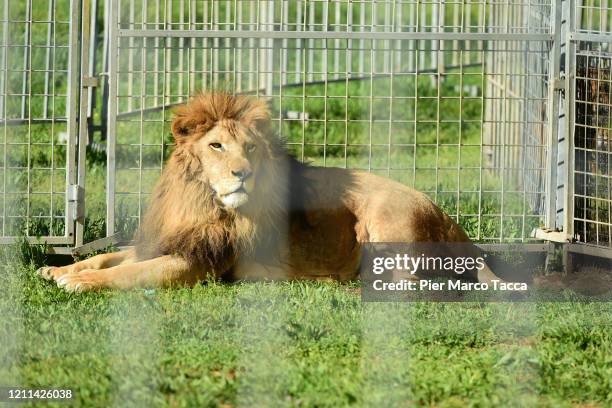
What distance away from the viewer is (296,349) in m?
4.51

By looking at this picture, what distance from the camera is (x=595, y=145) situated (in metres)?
6.39

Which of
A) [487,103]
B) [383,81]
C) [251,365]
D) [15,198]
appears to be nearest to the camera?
[251,365]

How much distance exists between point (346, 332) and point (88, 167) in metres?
4.45

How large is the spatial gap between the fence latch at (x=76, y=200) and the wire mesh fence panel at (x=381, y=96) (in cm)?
17

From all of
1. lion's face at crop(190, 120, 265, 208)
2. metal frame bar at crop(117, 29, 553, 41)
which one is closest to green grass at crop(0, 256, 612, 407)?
lion's face at crop(190, 120, 265, 208)

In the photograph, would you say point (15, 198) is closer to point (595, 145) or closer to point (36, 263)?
point (36, 263)

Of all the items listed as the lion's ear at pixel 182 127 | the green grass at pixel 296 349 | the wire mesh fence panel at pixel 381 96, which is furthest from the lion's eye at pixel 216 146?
the green grass at pixel 296 349

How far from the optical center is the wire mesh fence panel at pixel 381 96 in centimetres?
640

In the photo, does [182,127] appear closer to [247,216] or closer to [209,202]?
[209,202]

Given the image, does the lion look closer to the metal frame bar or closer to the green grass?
the green grass

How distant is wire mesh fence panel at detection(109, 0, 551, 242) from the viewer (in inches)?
252

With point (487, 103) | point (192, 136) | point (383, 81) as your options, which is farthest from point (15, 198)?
point (383, 81)

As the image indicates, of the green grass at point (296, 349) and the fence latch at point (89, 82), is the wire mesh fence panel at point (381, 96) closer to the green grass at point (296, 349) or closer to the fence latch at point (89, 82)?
the fence latch at point (89, 82)

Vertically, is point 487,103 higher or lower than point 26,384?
higher
